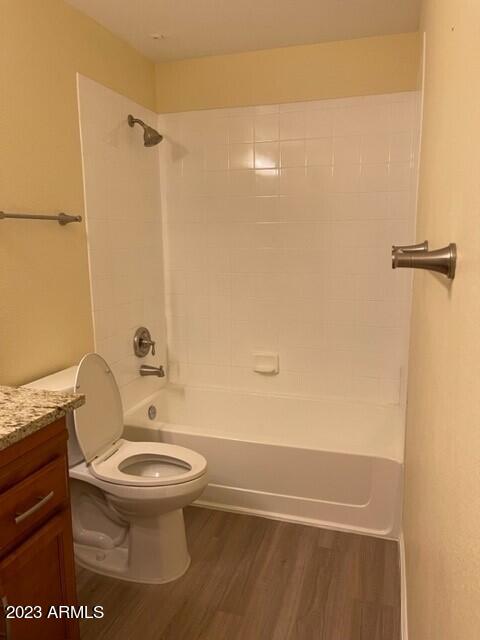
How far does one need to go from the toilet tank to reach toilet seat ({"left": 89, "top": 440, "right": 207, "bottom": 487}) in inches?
3.2

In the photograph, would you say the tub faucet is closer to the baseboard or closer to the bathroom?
the bathroom

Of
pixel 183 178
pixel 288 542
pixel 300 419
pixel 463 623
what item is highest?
pixel 183 178

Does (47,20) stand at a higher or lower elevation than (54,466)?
higher

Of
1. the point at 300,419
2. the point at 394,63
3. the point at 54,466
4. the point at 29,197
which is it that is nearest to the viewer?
the point at 54,466

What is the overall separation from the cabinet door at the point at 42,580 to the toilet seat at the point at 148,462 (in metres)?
0.49

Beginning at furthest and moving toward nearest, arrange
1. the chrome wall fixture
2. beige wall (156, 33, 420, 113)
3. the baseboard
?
beige wall (156, 33, 420, 113), the baseboard, the chrome wall fixture

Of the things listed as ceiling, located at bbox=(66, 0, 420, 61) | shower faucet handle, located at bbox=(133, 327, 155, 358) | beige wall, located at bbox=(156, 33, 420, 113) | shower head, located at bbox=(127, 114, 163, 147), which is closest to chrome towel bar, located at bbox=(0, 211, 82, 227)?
shower head, located at bbox=(127, 114, 163, 147)

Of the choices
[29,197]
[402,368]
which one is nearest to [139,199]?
[29,197]

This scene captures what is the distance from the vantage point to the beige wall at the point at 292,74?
2.58 meters

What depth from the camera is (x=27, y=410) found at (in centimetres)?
137

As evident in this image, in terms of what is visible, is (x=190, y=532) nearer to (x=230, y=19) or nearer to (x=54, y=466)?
(x=54, y=466)

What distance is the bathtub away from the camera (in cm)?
230

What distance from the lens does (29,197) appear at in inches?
78.2

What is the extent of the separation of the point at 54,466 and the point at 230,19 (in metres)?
2.12
